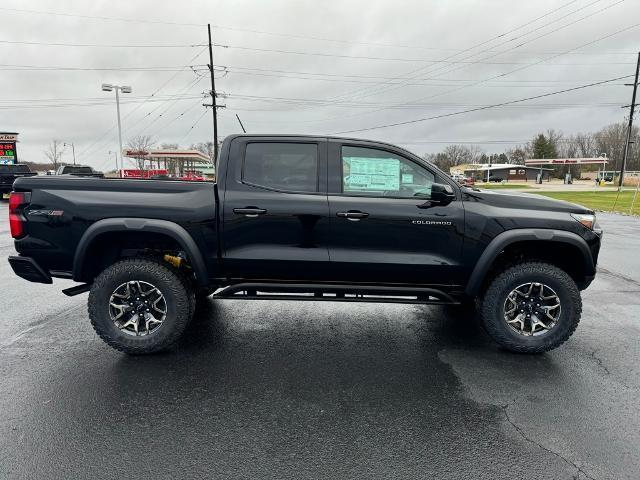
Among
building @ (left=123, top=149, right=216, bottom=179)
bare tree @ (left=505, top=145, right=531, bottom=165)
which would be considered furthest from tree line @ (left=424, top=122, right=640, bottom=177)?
building @ (left=123, top=149, right=216, bottom=179)

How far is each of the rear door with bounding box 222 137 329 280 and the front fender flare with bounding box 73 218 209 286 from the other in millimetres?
303

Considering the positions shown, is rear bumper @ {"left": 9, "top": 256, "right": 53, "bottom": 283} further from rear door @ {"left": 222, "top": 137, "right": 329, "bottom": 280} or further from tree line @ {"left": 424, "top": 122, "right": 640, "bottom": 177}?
tree line @ {"left": 424, "top": 122, "right": 640, "bottom": 177}

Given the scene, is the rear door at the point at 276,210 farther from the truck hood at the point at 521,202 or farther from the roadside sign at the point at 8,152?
the roadside sign at the point at 8,152

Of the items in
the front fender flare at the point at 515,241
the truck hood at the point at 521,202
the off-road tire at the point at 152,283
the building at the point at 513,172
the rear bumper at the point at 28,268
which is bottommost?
the off-road tire at the point at 152,283

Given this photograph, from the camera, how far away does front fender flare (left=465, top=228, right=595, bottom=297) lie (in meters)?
3.62

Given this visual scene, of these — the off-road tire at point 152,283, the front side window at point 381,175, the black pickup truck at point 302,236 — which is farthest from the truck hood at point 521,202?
the off-road tire at point 152,283

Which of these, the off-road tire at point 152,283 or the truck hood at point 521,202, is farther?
the truck hood at point 521,202

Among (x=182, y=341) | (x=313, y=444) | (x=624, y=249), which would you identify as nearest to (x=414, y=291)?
(x=313, y=444)

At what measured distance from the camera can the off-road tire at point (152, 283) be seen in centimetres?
362

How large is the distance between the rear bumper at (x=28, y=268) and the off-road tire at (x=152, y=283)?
50 centimetres

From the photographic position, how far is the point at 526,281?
370cm

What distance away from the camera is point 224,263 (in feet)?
12.2

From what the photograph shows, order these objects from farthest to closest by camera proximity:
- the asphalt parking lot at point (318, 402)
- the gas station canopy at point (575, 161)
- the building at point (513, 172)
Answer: the building at point (513, 172)
the gas station canopy at point (575, 161)
the asphalt parking lot at point (318, 402)

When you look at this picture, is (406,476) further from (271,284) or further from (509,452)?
(271,284)
